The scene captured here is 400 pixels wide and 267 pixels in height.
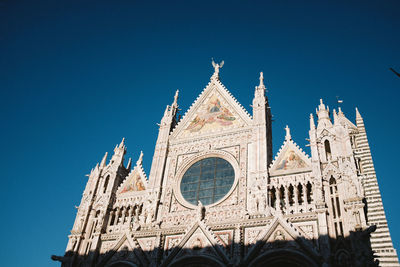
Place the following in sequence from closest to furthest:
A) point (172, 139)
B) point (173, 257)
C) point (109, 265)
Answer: point (173, 257) → point (109, 265) → point (172, 139)

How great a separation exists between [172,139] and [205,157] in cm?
285

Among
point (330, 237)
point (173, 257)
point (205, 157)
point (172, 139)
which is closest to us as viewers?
point (330, 237)

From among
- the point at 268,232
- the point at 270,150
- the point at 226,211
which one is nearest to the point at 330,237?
the point at 268,232

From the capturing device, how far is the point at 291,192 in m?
17.0

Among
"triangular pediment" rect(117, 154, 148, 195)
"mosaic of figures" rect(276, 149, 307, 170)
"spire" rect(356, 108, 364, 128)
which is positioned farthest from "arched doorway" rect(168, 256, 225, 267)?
"spire" rect(356, 108, 364, 128)

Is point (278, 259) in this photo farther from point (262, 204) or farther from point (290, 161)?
point (290, 161)

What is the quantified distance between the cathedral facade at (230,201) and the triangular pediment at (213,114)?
0.23ft

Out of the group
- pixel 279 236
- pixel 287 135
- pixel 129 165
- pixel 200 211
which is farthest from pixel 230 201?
pixel 129 165

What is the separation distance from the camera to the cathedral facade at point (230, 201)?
1480cm

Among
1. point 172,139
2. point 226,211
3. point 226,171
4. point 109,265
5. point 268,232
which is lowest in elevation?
point 109,265

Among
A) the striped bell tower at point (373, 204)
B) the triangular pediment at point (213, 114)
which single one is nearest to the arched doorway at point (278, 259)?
the striped bell tower at point (373, 204)

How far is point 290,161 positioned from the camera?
58.7 feet

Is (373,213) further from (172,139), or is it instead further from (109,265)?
(109,265)

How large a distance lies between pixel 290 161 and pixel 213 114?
6.41 metres
